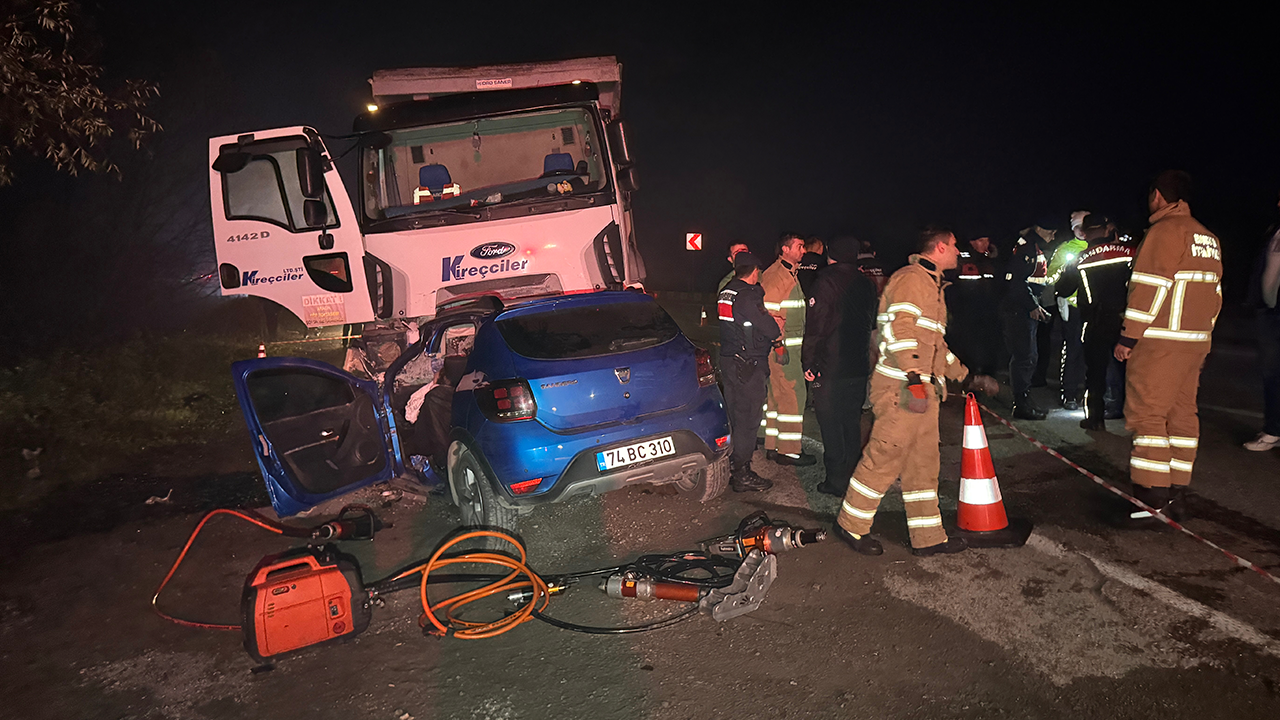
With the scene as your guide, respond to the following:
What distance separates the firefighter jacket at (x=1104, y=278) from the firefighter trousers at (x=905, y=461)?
3.54 meters

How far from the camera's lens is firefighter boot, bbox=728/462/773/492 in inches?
219

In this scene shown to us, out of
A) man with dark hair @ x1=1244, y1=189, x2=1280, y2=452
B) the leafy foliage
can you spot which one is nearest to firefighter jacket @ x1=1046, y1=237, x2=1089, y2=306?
man with dark hair @ x1=1244, y1=189, x2=1280, y2=452

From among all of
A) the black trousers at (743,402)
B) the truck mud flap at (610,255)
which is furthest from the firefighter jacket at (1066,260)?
the truck mud flap at (610,255)

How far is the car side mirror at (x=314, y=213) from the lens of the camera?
21.1 feet

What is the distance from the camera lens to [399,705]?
3.07 meters

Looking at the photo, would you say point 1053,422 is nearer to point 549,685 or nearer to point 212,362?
point 549,685

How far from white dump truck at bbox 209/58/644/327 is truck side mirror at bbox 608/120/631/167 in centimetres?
1

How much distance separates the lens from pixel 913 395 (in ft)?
13.3

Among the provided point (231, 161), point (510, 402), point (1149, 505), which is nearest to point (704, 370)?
point (510, 402)

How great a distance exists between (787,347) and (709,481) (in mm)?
1532

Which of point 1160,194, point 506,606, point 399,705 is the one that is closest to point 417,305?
point 506,606

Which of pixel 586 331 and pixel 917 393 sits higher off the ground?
pixel 586 331

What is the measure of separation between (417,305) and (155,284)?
1131 centimetres

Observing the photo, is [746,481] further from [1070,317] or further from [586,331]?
[1070,317]
